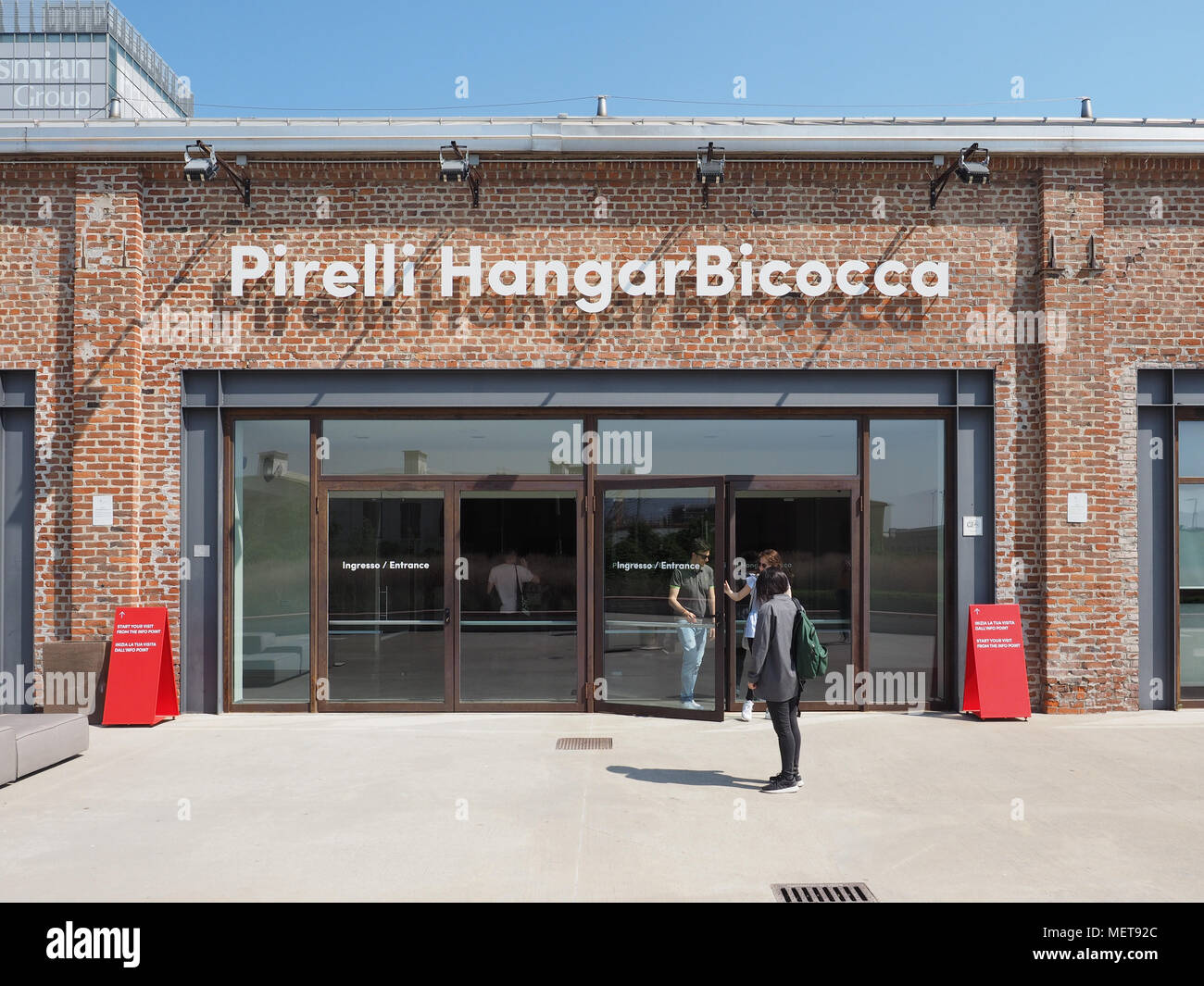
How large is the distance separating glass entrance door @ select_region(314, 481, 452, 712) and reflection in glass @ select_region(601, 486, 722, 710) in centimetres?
177

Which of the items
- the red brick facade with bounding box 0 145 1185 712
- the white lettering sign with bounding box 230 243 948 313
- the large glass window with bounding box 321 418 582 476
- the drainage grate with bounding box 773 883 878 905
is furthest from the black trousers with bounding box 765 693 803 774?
the white lettering sign with bounding box 230 243 948 313

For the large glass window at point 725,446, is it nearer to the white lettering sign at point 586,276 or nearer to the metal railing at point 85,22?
the white lettering sign at point 586,276

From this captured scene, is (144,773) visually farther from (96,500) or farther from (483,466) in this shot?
(483,466)

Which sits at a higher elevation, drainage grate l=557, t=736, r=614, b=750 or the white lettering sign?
the white lettering sign

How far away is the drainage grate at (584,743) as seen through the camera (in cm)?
828

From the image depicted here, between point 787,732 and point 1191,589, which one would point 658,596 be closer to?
point 787,732

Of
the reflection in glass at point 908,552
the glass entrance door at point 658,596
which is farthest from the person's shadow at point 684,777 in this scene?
the reflection in glass at point 908,552

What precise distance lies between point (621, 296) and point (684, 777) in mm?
5105

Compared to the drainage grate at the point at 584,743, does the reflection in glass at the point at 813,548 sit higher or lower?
higher

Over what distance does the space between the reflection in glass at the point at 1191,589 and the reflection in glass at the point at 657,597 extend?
16.7ft

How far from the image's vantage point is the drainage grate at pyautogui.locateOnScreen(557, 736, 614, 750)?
828 cm

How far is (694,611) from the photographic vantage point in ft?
31.9

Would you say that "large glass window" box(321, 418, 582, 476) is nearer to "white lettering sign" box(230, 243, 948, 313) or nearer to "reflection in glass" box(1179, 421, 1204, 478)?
"white lettering sign" box(230, 243, 948, 313)

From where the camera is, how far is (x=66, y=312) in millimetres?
9992
